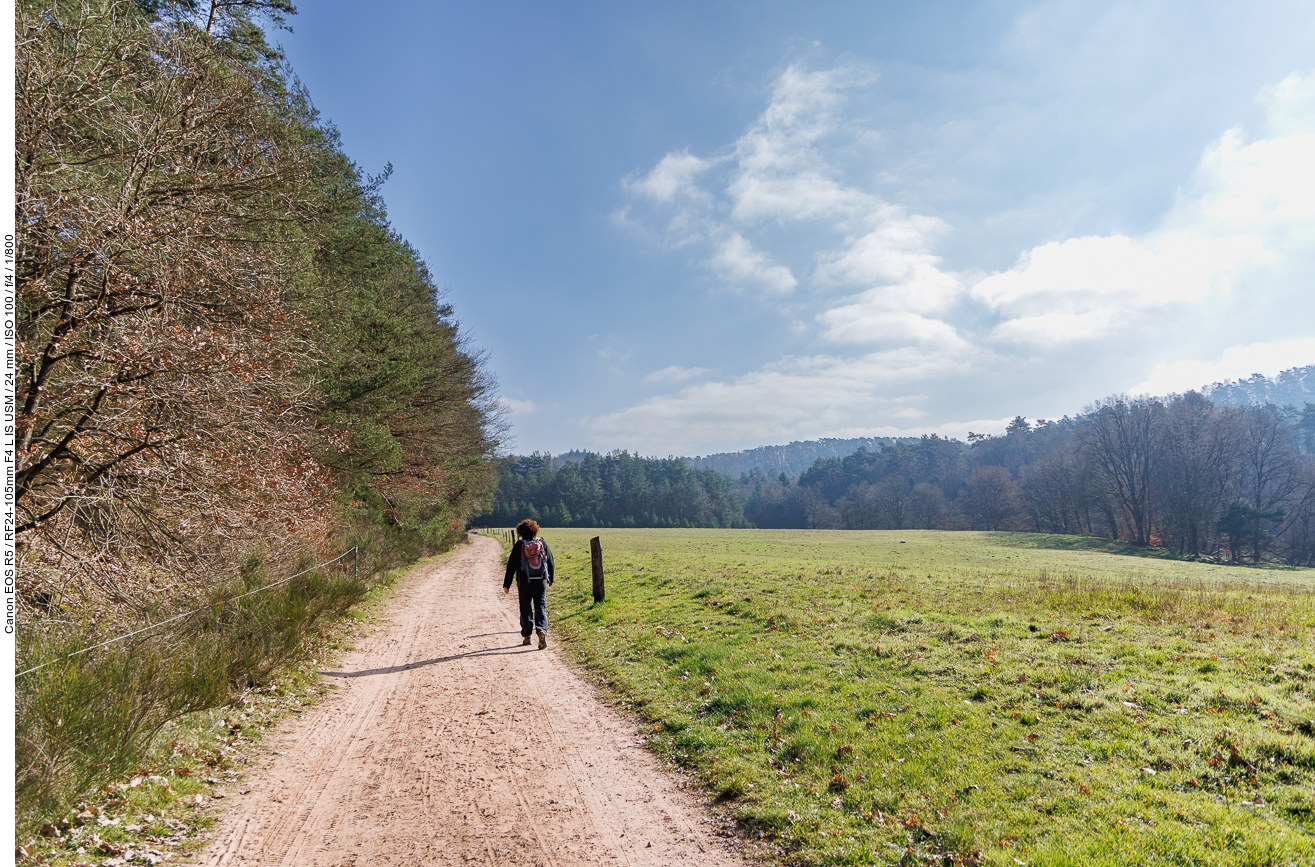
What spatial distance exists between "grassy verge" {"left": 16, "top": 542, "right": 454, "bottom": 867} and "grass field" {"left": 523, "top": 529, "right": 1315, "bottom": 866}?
14.0 ft

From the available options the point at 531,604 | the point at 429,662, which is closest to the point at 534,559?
the point at 531,604

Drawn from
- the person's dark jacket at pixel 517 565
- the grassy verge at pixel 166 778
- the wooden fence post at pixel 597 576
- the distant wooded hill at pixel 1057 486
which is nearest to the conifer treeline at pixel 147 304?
the grassy verge at pixel 166 778

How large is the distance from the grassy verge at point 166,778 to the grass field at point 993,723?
4.28 m

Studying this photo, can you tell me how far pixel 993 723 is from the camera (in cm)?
577

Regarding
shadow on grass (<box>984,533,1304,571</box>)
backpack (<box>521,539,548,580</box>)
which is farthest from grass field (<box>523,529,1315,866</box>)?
shadow on grass (<box>984,533,1304,571</box>)

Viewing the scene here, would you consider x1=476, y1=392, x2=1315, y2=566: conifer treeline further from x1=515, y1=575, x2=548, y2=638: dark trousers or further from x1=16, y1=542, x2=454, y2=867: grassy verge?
x1=16, y1=542, x2=454, y2=867: grassy verge

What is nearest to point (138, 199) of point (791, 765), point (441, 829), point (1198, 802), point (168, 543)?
point (168, 543)

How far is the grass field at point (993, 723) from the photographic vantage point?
3.94 meters

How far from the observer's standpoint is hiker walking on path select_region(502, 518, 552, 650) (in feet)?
33.3

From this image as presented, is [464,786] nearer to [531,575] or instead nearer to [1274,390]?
[531,575]

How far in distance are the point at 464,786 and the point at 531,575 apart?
16.9 feet

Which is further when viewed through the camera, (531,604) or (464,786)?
(531,604)

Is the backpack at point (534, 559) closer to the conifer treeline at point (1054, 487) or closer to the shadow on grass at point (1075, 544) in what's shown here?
the conifer treeline at point (1054, 487)

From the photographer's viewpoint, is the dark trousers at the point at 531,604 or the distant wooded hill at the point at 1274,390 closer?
the dark trousers at the point at 531,604
